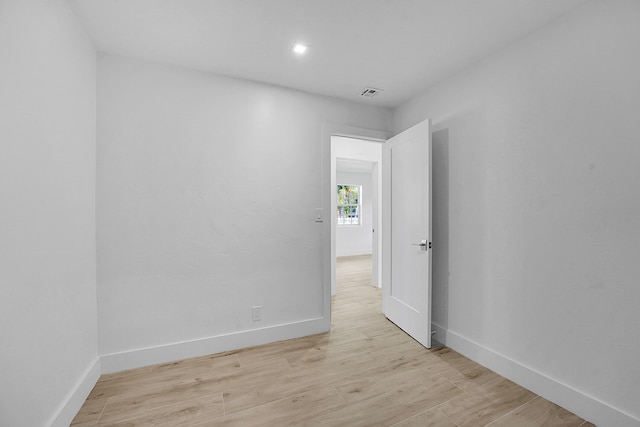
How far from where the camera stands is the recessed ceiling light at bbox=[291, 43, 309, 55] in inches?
78.5

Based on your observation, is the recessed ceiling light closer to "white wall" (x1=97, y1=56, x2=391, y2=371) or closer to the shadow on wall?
"white wall" (x1=97, y1=56, x2=391, y2=371)

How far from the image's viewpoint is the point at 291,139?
2691 mm

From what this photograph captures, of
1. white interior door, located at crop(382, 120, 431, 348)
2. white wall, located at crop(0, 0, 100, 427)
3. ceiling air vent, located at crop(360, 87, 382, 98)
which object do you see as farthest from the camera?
ceiling air vent, located at crop(360, 87, 382, 98)

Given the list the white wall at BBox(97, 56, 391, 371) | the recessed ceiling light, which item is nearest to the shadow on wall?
the white wall at BBox(97, 56, 391, 371)

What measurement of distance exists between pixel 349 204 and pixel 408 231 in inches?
210

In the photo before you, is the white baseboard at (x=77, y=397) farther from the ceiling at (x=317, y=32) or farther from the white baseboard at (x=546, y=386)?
the white baseboard at (x=546, y=386)

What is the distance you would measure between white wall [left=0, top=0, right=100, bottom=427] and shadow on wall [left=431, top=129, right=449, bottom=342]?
290cm

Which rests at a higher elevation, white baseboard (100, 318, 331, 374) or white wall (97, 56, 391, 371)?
white wall (97, 56, 391, 371)

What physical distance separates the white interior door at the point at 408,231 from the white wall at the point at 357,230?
461 cm

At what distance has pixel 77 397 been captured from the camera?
1645 millimetres

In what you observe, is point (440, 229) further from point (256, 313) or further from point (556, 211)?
point (256, 313)

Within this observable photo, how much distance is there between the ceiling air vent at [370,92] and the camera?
107 inches

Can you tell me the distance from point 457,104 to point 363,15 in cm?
126

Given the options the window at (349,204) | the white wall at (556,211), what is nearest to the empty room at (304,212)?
the white wall at (556,211)
